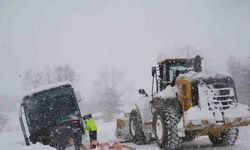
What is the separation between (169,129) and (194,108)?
104 centimetres

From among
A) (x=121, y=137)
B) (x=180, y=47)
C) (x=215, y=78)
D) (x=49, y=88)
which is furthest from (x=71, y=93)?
(x=215, y=78)

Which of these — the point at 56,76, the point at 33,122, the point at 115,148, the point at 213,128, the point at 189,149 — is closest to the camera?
the point at 213,128

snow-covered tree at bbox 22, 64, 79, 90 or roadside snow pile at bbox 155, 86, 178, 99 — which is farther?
snow-covered tree at bbox 22, 64, 79, 90

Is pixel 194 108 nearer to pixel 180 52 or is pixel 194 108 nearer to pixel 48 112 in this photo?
pixel 180 52

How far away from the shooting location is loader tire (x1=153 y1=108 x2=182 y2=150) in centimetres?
1070

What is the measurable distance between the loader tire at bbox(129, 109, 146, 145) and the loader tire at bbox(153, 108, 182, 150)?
8.78 feet

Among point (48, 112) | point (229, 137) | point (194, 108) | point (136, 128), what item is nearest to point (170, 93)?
point (194, 108)

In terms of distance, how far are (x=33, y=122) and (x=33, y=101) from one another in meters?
0.78

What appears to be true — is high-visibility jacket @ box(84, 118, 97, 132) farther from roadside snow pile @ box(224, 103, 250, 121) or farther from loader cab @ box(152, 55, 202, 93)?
roadside snow pile @ box(224, 103, 250, 121)

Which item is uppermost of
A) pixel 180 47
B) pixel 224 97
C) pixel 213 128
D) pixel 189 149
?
pixel 180 47

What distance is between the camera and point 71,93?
14203mm

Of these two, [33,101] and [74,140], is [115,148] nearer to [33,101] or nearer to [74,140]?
[74,140]

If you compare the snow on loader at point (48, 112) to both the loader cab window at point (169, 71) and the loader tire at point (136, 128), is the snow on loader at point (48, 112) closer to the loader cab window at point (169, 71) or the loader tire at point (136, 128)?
the loader tire at point (136, 128)

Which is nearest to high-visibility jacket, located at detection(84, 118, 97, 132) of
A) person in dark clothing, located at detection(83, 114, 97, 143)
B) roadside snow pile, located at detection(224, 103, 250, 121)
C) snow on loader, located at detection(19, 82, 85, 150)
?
person in dark clothing, located at detection(83, 114, 97, 143)
